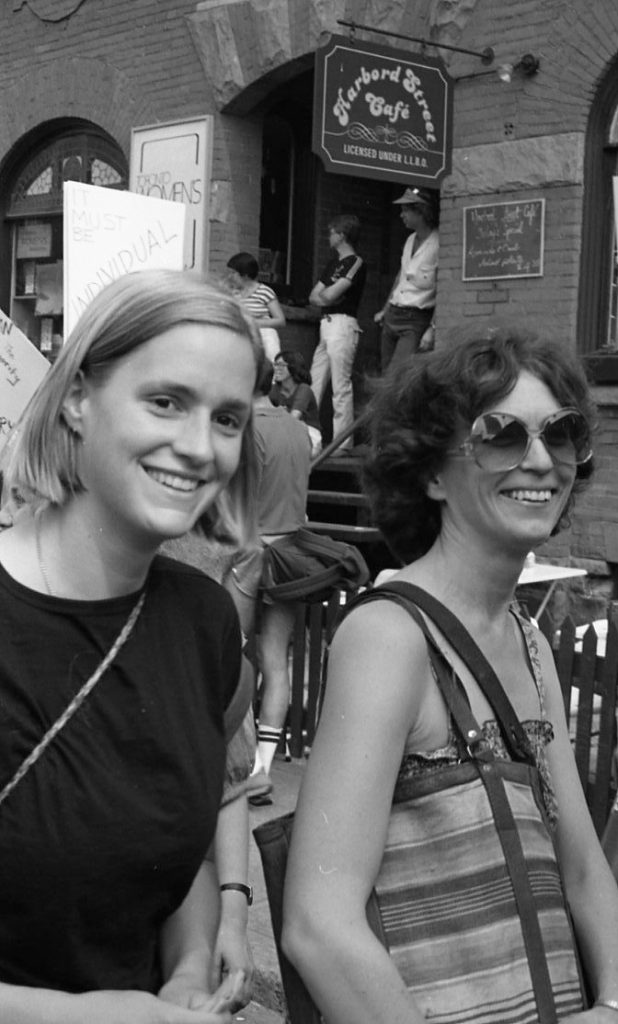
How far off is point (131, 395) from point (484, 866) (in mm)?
773

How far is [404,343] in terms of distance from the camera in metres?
10.3

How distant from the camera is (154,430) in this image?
1642 millimetres

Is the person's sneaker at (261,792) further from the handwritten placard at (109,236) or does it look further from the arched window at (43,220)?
the arched window at (43,220)

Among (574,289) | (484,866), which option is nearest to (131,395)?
(484,866)

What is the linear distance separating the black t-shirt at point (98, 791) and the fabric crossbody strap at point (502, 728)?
0.34 m

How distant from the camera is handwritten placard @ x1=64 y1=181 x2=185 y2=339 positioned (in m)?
4.95

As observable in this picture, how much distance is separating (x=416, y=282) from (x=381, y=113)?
1739mm

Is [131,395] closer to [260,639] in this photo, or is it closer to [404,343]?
[260,639]

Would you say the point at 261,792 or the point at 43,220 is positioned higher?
the point at 43,220

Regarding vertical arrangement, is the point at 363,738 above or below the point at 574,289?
below

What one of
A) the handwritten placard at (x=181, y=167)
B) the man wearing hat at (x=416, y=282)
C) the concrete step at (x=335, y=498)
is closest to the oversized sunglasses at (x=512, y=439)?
the concrete step at (x=335, y=498)

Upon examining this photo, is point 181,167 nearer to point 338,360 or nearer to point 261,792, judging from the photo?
point 338,360

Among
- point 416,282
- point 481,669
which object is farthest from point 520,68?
point 481,669

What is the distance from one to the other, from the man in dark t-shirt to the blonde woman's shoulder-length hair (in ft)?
30.5
